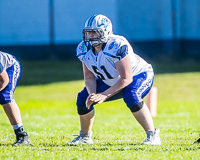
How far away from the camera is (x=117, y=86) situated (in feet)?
19.7

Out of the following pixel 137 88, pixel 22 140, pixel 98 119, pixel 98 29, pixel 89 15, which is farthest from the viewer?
pixel 89 15

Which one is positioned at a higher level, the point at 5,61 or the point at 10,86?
the point at 5,61

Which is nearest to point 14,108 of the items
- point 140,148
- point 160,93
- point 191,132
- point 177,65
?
point 140,148

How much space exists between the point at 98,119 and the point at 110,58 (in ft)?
16.7

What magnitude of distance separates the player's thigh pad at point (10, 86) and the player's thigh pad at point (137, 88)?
1366 mm

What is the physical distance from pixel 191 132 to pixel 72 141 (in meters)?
1.99

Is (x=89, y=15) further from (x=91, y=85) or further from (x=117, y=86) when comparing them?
(x=117, y=86)

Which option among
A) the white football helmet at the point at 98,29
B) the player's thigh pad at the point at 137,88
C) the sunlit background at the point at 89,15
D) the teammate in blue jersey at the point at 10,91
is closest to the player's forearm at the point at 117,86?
the player's thigh pad at the point at 137,88

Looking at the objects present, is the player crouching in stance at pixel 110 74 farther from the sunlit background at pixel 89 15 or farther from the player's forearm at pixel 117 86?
the sunlit background at pixel 89 15

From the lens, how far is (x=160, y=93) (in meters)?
16.4

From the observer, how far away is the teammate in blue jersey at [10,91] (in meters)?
6.11

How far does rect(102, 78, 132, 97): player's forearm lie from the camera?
598 centimetres

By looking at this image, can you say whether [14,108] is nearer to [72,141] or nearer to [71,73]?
[72,141]

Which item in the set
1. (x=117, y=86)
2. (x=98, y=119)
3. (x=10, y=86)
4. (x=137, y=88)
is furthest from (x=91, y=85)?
(x=98, y=119)
